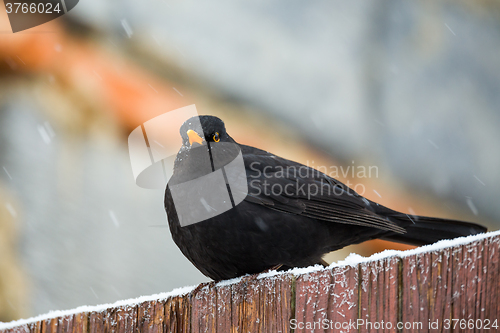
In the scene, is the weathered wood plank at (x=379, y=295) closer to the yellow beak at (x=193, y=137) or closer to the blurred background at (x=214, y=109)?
Result: the yellow beak at (x=193, y=137)

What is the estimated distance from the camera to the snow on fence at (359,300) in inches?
47.7

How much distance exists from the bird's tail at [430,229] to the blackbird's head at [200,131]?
1349 mm

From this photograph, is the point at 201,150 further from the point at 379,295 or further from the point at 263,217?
the point at 379,295

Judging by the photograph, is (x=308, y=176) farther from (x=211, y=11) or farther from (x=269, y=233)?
(x=211, y=11)

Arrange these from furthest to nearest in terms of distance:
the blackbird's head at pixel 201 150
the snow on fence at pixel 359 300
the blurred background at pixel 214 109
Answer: the blurred background at pixel 214 109, the blackbird's head at pixel 201 150, the snow on fence at pixel 359 300

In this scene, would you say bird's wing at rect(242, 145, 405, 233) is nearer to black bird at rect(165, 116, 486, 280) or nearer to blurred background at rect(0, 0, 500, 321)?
black bird at rect(165, 116, 486, 280)

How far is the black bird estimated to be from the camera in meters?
2.53

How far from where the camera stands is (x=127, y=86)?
469cm

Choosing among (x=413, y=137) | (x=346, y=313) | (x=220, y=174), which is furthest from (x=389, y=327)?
(x=413, y=137)

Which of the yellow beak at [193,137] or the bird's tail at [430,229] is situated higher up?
the yellow beak at [193,137]

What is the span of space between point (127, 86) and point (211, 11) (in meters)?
1.23

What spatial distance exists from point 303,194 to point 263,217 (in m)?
0.40

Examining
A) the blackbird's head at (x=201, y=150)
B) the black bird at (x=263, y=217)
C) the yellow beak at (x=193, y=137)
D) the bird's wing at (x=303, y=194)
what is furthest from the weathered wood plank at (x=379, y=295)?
the yellow beak at (x=193, y=137)

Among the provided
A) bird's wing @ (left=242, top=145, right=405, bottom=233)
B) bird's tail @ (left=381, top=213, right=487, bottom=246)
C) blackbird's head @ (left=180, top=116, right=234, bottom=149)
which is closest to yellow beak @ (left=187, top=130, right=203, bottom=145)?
blackbird's head @ (left=180, top=116, right=234, bottom=149)
